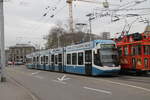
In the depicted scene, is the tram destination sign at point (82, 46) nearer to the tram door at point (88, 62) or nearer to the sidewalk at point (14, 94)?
the tram door at point (88, 62)

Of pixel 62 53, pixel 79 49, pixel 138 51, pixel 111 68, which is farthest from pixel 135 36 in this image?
pixel 62 53

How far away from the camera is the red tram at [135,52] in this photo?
2075 centimetres

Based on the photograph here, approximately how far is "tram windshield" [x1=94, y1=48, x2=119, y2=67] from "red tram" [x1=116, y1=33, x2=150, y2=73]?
148cm

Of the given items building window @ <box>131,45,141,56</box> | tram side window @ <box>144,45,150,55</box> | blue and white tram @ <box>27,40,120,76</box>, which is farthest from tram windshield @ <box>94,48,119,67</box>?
tram side window @ <box>144,45,150,55</box>

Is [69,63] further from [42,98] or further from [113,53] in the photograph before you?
[42,98]

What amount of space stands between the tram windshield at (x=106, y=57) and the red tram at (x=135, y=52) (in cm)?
148

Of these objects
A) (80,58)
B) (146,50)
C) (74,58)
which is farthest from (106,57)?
(74,58)

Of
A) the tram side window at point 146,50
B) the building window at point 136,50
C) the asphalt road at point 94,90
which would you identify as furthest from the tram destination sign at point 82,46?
the asphalt road at point 94,90

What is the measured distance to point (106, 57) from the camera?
21.0 metres

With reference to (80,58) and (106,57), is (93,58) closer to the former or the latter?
(106,57)

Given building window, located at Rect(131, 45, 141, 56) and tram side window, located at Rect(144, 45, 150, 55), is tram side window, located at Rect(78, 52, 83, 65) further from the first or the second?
tram side window, located at Rect(144, 45, 150, 55)

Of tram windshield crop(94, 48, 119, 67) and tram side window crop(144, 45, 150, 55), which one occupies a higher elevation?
tram side window crop(144, 45, 150, 55)

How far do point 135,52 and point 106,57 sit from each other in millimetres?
2513

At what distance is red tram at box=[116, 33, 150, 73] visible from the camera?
20.8m
